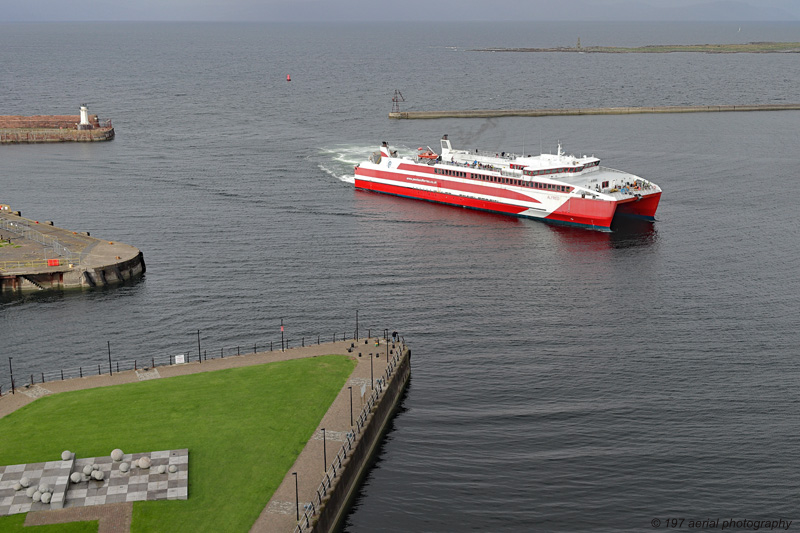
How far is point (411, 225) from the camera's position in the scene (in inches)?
4835

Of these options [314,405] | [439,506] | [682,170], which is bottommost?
[439,506]

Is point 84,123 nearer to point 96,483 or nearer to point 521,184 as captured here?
point 521,184

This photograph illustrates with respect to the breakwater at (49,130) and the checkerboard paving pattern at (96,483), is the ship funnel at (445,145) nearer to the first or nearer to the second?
the breakwater at (49,130)

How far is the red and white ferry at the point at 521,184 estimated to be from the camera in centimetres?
12144

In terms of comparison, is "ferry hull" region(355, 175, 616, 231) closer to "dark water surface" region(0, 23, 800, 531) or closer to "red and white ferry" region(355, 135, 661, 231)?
"red and white ferry" region(355, 135, 661, 231)

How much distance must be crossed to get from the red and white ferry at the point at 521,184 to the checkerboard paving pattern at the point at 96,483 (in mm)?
81761

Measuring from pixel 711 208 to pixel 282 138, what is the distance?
94892 mm

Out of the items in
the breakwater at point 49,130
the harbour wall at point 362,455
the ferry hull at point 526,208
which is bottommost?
the harbour wall at point 362,455

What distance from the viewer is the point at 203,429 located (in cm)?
5734

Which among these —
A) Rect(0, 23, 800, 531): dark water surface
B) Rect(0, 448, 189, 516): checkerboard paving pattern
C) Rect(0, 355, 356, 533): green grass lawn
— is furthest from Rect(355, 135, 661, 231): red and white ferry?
Rect(0, 448, 189, 516): checkerboard paving pattern

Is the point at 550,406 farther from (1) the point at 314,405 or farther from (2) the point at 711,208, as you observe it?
(2) the point at 711,208

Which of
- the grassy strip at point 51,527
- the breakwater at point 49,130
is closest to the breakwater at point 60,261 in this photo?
A: the grassy strip at point 51,527

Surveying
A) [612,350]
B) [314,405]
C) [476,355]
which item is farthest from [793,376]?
[314,405]

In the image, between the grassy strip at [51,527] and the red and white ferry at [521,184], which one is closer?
the grassy strip at [51,527]
